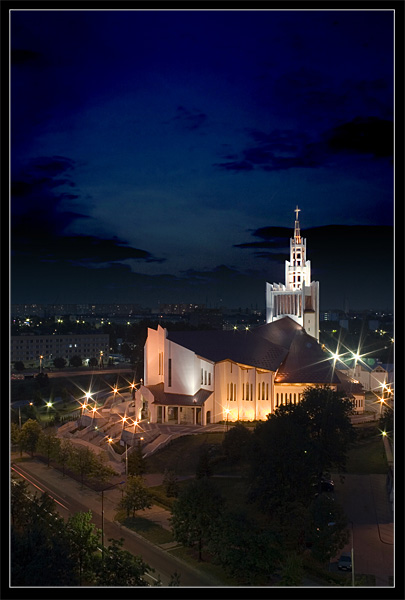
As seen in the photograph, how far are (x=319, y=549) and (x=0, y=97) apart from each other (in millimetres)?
10897

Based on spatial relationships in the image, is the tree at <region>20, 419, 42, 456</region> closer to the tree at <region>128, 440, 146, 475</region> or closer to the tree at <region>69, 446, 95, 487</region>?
the tree at <region>69, 446, 95, 487</region>

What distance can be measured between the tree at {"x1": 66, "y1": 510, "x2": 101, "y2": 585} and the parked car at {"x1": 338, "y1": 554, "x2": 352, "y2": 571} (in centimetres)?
539

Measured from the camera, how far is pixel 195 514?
14.0m

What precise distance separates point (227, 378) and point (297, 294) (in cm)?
981

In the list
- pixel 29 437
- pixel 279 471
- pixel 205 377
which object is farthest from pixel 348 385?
pixel 29 437

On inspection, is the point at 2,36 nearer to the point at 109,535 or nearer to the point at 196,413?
the point at 109,535

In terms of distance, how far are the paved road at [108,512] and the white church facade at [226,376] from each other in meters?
7.15

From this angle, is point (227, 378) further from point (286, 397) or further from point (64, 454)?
point (64, 454)

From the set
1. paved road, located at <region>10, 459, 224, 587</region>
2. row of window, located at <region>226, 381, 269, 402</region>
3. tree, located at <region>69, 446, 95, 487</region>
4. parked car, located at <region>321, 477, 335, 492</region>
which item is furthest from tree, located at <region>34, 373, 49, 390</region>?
parked car, located at <region>321, 477, 335, 492</region>

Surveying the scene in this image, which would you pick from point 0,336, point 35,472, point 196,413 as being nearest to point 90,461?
point 35,472

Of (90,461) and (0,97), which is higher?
(0,97)

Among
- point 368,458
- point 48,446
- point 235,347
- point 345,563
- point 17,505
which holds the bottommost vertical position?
point 345,563

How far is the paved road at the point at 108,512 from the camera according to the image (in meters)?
12.5

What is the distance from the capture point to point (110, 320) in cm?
6556
